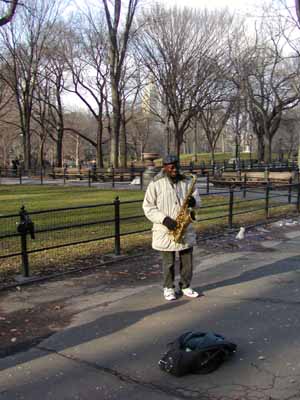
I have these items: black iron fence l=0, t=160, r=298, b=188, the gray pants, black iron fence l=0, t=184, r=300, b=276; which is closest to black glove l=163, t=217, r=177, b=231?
the gray pants

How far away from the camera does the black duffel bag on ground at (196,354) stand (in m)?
4.04

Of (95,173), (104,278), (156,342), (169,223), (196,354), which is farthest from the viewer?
(95,173)

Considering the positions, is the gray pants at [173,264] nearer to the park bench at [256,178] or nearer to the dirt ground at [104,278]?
the dirt ground at [104,278]

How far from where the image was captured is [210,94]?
1575 inches

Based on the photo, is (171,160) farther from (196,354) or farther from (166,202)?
(196,354)

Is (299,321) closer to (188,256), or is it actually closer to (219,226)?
(188,256)

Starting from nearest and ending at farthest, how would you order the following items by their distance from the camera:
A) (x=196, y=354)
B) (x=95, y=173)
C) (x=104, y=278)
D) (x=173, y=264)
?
(x=196, y=354) → (x=173, y=264) → (x=104, y=278) → (x=95, y=173)

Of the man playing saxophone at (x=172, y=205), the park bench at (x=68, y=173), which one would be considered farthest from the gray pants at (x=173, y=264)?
the park bench at (x=68, y=173)

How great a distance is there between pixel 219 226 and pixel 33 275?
19.6ft

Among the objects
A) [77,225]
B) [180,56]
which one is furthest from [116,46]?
[77,225]

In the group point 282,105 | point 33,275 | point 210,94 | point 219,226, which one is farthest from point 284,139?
point 33,275

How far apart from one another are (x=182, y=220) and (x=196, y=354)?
7.06 feet

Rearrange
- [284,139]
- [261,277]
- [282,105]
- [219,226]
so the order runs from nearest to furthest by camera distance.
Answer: [261,277]
[219,226]
[282,105]
[284,139]

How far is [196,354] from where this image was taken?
4.05 metres
